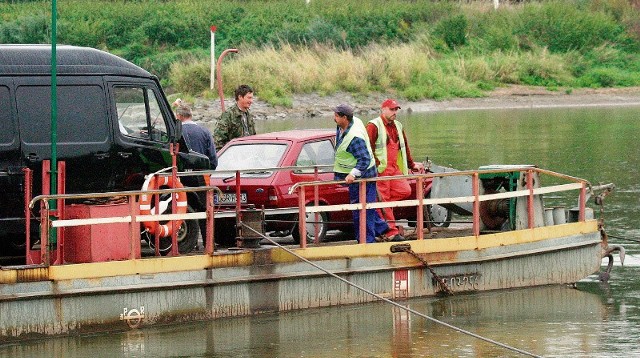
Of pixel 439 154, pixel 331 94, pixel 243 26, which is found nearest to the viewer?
pixel 439 154

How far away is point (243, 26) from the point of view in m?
59.8

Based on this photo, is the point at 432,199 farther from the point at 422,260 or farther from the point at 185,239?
the point at 185,239

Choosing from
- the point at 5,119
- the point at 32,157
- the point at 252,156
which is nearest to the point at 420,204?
the point at 252,156

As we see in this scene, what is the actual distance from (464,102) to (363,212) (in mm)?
36526

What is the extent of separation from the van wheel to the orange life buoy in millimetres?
160

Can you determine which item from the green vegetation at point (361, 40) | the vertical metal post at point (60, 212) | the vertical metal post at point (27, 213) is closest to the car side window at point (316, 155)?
the vertical metal post at point (60, 212)

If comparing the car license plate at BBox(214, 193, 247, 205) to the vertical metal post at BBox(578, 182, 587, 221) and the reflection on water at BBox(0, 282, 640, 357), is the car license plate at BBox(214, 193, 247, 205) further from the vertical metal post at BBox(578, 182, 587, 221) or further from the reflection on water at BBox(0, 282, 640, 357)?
the vertical metal post at BBox(578, 182, 587, 221)

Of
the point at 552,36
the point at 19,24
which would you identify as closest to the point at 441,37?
the point at 552,36

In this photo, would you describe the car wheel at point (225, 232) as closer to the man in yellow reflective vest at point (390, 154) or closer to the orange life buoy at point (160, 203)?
the orange life buoy at point (160, 203)

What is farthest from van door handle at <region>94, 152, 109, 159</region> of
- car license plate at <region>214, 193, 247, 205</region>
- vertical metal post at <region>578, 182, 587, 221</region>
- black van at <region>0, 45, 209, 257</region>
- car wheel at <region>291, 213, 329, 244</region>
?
vertical metal post at <region>578, 182, 587, 221</region>

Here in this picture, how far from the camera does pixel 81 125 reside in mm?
13641

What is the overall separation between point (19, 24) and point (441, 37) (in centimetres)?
1673

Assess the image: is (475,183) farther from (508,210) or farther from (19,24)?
(19,24)

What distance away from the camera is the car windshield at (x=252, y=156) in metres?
15.4
